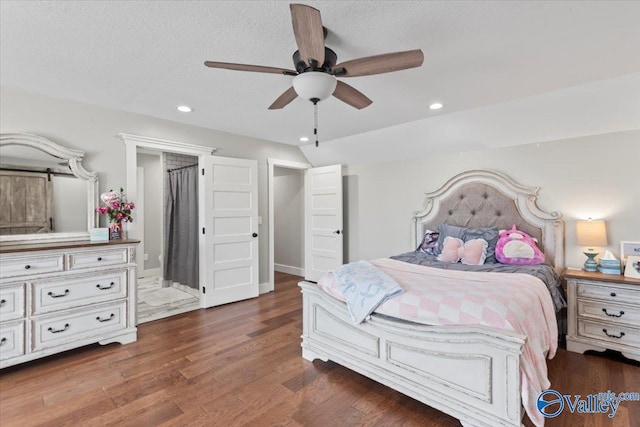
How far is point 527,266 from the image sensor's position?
116 inches

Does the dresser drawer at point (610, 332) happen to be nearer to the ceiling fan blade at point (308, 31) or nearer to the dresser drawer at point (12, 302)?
the ceiling fan blade at point (308, 31)

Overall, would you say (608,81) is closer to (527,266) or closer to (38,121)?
(527,266)

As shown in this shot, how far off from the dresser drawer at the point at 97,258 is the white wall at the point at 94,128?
2.45 ft

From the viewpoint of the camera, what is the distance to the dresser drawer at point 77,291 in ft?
8.33

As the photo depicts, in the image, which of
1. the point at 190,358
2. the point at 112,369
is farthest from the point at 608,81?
the point at 112,369

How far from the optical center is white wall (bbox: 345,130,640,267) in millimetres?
2943

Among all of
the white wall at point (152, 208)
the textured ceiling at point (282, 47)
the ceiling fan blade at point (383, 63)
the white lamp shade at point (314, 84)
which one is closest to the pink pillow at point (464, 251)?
the textured ceiling at point (282, 47)

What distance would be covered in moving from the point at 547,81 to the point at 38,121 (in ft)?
14.9

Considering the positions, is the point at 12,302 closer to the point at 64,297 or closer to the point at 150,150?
the point at 64,297

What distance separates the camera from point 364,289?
2217mm

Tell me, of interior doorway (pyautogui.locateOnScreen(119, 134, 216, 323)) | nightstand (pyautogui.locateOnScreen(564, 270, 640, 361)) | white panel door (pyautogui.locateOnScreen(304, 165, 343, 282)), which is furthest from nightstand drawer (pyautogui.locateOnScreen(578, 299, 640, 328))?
interior doorway (pyautogui.locateOnScreen(119, 134, 216, 323))

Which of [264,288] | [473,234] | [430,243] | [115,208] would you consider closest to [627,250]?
[473,234]

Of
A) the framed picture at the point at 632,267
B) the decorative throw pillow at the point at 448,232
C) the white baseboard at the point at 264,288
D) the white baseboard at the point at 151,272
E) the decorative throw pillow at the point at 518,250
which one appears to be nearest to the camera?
the framed picture at the point at 632,267

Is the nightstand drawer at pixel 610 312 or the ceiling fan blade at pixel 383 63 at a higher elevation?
the ceiling fan blade at pixel 383 63
